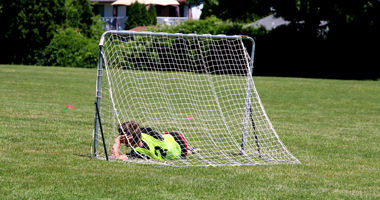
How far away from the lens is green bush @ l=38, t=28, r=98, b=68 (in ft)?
117

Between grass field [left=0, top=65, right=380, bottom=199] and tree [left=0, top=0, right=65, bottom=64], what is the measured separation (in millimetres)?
23048

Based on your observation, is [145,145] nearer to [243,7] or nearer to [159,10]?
[243,7]

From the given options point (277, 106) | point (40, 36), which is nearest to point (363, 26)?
point (277, 106)

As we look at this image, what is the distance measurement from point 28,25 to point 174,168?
30.6 m

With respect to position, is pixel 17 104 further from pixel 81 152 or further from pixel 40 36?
pixel 40 36

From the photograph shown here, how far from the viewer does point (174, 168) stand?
23.0 feet

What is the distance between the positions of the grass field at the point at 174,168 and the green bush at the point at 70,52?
885 inches

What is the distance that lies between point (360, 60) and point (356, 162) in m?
24.9

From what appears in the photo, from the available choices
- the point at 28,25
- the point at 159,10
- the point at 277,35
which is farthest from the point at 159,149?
the point at 159,10

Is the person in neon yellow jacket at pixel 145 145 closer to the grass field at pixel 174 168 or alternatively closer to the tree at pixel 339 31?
the grass field at pixel 174 168

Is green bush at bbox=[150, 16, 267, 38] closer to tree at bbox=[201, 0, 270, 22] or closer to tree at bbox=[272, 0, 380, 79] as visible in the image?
tree at bbox=[201, 0, 270, 22]

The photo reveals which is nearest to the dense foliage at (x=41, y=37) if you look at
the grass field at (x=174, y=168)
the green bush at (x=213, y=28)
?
the green bush at (x=213, y=28)

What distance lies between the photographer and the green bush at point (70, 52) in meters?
35.8

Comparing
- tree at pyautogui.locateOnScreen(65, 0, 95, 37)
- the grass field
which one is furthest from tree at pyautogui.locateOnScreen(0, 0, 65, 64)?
the grass field
